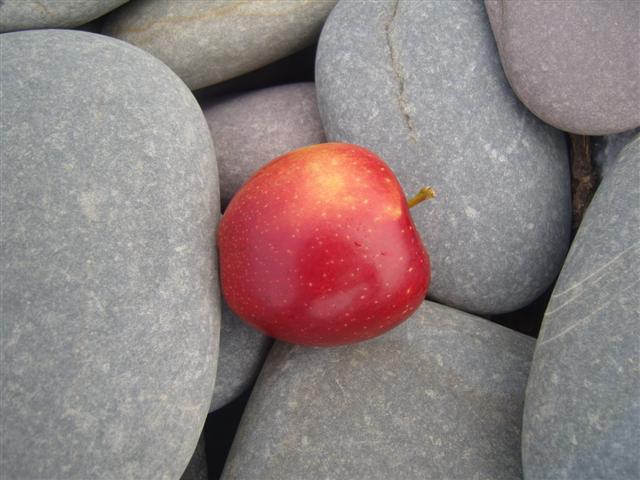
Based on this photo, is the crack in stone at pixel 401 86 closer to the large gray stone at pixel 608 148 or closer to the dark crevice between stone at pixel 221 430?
the large gray stone at pixel 608 148

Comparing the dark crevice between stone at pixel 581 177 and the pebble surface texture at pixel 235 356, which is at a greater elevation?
the dark crevice between stone at pixel 581 177

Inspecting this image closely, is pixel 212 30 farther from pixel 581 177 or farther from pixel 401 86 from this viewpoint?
pixel 581 177

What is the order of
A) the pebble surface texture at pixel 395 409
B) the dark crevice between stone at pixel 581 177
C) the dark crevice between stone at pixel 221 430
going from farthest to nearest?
the dark crevice between stone at pixel 221 430
the dark crevice between stone at pixel 581 177
the pebble surface texture at pixel 395 409

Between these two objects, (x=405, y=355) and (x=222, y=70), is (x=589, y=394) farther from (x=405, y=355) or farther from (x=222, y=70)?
(x=222, y=70)

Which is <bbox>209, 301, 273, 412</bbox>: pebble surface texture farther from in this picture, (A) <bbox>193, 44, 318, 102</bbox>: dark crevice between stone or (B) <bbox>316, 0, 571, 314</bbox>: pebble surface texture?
(A) <bbox>193, 44, 318, 102</bbox>: dark crevice between stone

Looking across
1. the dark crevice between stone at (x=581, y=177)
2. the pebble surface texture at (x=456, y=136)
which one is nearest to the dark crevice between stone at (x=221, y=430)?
the pebble surface texture at (x=456, y=136)

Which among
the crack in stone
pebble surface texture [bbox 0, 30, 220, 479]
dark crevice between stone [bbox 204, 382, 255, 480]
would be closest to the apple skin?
pebble surface texture [bbox 0, 30, 220, 479]

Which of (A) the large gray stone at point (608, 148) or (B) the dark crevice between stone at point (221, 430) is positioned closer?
(A) the large gray stone at point (608, 148)
